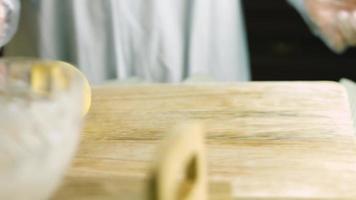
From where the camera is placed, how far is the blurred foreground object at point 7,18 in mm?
1101

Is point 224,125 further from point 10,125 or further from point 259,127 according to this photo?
point 10,125

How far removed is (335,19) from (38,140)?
0.77 metres

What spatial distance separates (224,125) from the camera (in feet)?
2.56

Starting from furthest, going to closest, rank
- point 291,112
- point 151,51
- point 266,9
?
point 266,9 < point 151,51 < point 291,112

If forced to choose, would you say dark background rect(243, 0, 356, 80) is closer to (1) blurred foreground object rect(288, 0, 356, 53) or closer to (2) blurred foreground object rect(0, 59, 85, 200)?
(1) blurred foreground object rect(288, 0, 356, 53)

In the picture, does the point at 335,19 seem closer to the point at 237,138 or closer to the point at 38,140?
the point at 237,138

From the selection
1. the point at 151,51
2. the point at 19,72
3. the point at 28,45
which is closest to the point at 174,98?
the point at 19,72

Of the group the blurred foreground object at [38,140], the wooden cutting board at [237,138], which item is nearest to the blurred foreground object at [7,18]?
the wooden cutting board at [237,138]

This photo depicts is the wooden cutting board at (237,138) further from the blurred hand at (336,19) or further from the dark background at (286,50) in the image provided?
the dark background at (286,50)

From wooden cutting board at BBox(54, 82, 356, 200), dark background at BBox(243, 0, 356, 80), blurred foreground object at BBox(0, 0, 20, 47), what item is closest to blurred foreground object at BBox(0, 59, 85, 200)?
wooden cutting board at BBox(54, 82, 356, 200)

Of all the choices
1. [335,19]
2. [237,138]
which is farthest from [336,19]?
[237,138]

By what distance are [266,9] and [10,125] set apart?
1362 millimetres

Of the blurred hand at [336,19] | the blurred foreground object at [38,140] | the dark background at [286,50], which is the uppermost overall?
the blurred foreground object at [38,140]

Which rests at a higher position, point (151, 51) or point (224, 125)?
point (224, 125)
